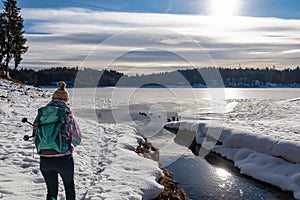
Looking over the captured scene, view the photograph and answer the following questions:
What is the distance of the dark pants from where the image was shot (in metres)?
5.20

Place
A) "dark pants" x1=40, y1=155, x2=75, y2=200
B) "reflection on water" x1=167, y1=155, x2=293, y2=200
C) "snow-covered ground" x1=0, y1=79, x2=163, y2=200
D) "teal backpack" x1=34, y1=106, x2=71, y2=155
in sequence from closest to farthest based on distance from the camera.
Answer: "teal backpack" x1=34, y1=106, x2=71, y2=155 → "dark pants" x1=40, y1=155, x2=75, y2=200 → "snow-covered ground" x1=0, y1=79, x2=163, y2=200 → "reflection on water" x1=167, y1=155, x2=293, y2=200

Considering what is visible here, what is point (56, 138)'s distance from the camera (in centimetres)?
509

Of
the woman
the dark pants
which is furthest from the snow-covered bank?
the woman

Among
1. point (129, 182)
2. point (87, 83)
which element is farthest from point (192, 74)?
point (129, 182)

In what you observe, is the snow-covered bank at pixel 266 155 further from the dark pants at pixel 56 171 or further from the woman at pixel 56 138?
the woman at pixel 56 138

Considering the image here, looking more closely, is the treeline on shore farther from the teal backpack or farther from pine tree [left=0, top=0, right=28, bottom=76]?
the teal backpack

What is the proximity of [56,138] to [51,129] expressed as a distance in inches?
6.8

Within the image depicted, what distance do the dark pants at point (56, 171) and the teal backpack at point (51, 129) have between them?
0.61ft

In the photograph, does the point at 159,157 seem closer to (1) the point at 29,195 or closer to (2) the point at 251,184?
(2) the point at 251,184

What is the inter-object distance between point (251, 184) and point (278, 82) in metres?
178

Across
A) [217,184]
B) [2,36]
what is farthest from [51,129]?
[2,36]

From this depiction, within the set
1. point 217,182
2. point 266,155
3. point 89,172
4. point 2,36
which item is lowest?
point 217,182

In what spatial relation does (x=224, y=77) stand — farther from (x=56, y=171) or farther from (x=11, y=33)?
(x=56, y=171)

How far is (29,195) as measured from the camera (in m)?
6.54
